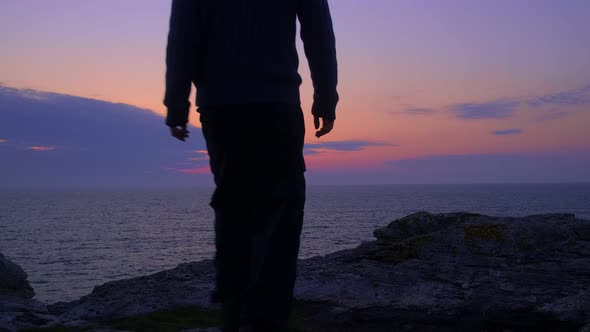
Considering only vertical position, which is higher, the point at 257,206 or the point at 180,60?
the point at 180,60

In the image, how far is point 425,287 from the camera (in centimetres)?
625

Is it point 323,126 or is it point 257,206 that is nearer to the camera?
point 257,206

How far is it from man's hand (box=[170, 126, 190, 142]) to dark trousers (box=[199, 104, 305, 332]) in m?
0.22

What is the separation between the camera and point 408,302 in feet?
19.2

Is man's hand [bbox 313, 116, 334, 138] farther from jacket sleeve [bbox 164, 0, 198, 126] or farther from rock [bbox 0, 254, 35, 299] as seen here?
rock [bbox 0, 254, 35, 299]

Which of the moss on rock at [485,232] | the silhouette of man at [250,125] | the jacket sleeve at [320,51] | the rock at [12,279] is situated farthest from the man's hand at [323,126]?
the rock at [12,279]

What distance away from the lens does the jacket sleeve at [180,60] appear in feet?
11.8

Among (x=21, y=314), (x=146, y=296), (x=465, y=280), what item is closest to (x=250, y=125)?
(x=21, y=314)

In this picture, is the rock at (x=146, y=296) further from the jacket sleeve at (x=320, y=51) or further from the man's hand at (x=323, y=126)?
the jacket sleeve at (x=320, y=51)

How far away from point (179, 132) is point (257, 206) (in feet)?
2.44

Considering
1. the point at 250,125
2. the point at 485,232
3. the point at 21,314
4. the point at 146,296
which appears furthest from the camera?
the point at 485,232

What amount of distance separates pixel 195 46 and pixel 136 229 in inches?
3044

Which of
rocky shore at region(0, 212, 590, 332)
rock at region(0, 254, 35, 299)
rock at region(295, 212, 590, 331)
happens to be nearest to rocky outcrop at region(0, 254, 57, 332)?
rocky shore at region(0, 212, 590, 332)

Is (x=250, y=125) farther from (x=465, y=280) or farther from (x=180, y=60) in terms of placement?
(x=465, y=280)
